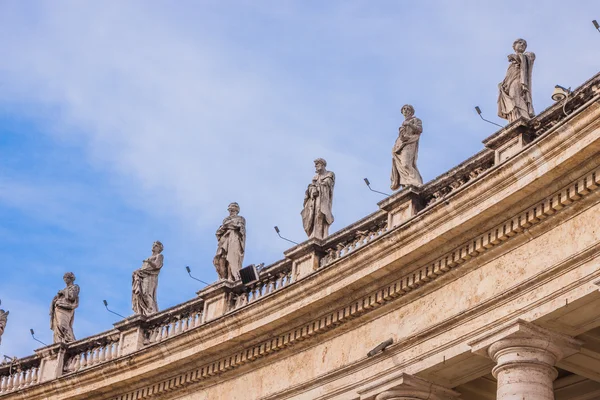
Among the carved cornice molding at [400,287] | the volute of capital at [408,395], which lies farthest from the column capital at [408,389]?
the carved cornice molding at [400,287]

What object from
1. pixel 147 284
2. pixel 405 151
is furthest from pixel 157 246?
pixel 405 151

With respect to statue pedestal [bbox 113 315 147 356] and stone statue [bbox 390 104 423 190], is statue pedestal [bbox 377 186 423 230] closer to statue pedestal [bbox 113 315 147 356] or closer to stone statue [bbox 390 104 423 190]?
stone statue [bbox 390 104 423 190]

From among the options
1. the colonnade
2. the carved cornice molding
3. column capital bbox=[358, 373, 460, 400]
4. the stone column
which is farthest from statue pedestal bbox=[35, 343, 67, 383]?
the stone column

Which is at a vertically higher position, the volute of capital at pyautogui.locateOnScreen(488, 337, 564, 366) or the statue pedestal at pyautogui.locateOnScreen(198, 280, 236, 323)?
the statue pedestal at pyautogui.locateOnScreen(198, 280, 236, 323)

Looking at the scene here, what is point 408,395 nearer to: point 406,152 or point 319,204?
point 406,152

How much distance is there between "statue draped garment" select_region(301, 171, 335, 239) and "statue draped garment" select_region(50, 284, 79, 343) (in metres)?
11.9

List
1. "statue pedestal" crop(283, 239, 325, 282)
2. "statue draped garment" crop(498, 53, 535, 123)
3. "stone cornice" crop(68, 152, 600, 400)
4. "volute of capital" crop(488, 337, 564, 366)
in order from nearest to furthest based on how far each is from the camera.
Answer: "stone cornice" crop(68, 152, 600, 400), "volute of capital" crop(488, 337, 564, 366), "statue draped garment" crop(498, 53, 535, 123), "statue pedestal" crop(283, 239, 325, 282)

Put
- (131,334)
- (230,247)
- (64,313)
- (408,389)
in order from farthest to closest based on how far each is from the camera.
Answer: (64,313) → (131,334) → (230,247) → (408,389)

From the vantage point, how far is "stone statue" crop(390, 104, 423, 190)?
3328 cm

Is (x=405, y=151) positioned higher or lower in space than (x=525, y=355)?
higher

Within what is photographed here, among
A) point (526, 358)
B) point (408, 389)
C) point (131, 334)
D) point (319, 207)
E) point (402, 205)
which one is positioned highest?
point (319, 207)

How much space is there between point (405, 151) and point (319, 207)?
359 cm

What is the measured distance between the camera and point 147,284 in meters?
42.3

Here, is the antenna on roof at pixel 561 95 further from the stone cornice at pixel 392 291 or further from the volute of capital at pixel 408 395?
the volute of capital at pixel 408 395
